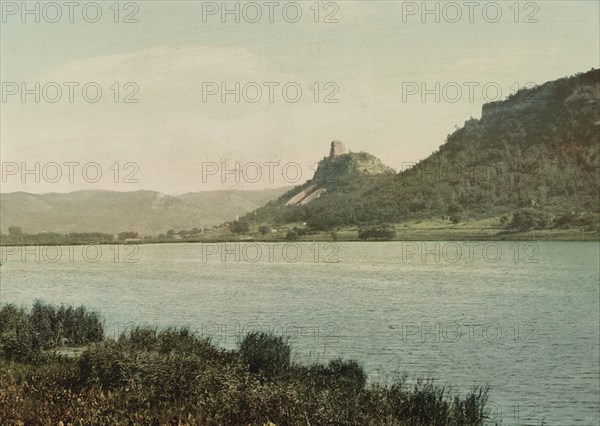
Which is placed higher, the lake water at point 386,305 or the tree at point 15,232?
the tree at point 15,232

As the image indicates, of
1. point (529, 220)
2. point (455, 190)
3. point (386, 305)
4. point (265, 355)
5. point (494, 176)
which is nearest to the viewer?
point (265, 355)

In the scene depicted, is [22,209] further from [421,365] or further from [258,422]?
[258,422]

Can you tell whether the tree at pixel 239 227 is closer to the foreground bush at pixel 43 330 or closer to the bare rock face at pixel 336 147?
the bare rock face at pixel 336 147

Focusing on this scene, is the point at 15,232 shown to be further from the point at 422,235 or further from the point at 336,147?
the point at 422,235

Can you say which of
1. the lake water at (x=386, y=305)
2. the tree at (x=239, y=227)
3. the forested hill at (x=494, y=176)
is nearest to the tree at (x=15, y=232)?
the lake water at (x=386, y=305)

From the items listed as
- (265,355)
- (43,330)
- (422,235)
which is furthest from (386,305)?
(422,235)

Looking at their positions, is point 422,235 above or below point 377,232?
below

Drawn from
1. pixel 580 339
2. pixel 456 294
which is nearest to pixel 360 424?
pixel 580 339
